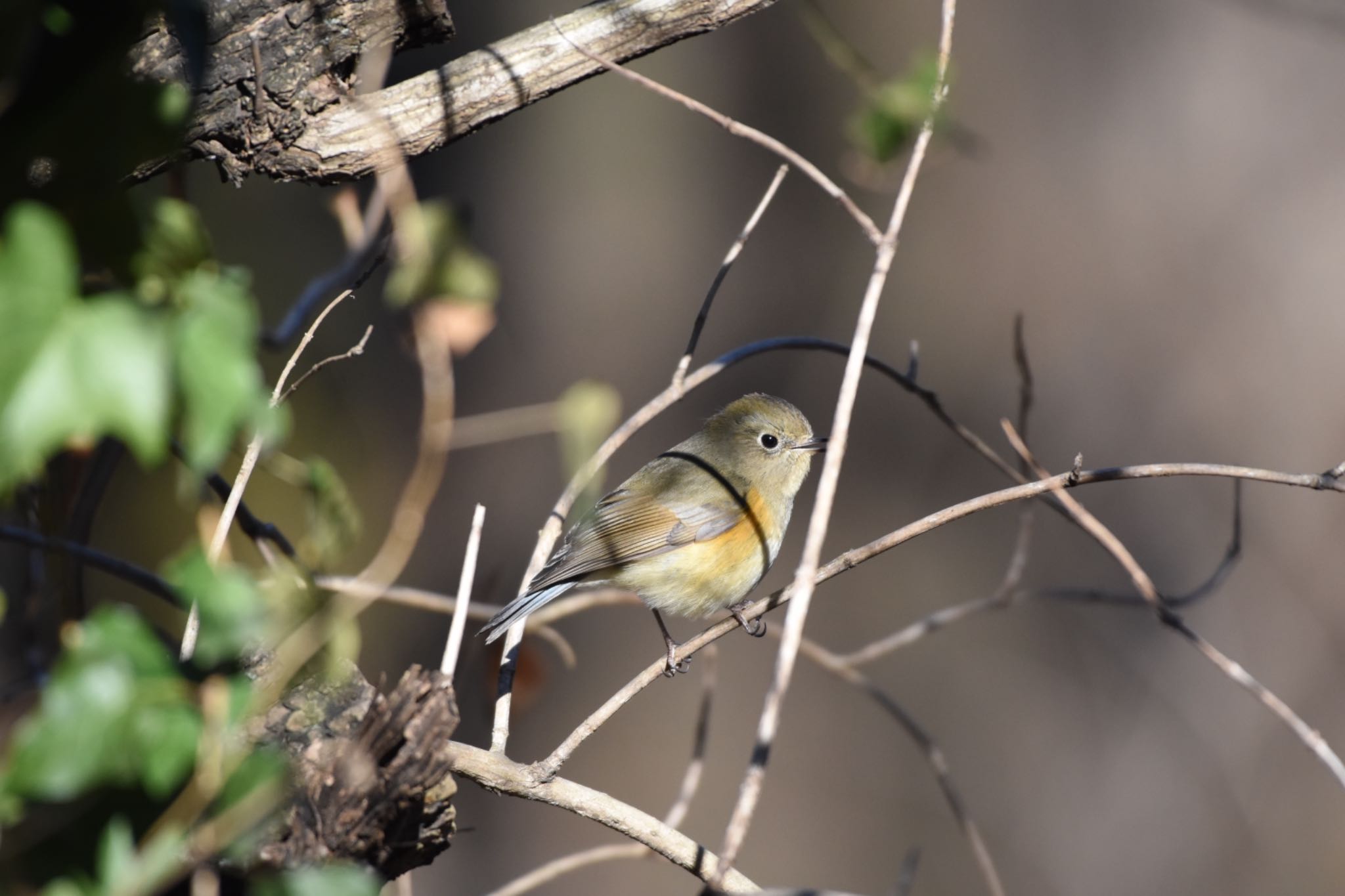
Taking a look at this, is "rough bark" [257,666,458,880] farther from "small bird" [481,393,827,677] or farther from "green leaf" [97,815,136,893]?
"small bird" [481,393,827,677]

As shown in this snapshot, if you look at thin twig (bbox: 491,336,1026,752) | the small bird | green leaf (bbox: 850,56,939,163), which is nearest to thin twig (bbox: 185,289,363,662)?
thin twig (bbox: 491,336,1026,752)

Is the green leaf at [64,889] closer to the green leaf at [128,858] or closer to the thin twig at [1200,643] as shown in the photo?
the green leaf at [128,858]

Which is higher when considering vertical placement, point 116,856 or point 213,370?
point 213,370

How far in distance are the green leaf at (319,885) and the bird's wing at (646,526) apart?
2241mm

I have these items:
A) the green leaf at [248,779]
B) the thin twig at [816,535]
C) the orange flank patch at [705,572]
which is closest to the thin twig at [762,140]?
the thin twig at [816,535]

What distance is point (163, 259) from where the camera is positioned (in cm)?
121

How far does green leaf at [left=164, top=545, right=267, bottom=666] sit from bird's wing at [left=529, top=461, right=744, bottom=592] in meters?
2.23

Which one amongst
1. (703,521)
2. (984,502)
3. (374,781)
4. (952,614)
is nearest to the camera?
(374,781)

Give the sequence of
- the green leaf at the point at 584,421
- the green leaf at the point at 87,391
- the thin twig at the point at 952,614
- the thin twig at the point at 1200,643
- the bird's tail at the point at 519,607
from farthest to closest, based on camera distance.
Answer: the bird's tail at the point at 519,607, the thin twig at the point at 952,614, the green leaf at the point at 584,421, the thin twig at the point at 1200,643, the green leaf at the point at 87,391

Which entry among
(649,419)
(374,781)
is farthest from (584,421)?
(374,781)

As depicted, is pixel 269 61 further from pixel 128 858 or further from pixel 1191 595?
pixel 1191 595

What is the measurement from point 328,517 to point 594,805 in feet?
2.93

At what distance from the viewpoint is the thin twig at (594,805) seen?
6.15 feet

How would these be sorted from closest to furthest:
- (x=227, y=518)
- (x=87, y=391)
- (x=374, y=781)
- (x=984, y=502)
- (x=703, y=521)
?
(x=87, y=391) → (x=374, y=781) → (x=227, y=518) → (x=984, y=502) → (x=703, y=521)
